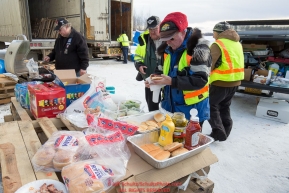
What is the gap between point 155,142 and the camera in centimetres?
149

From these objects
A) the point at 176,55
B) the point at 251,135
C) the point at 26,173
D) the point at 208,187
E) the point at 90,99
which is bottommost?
the point at 251,135

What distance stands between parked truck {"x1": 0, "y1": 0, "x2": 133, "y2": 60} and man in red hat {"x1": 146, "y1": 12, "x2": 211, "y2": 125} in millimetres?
6340

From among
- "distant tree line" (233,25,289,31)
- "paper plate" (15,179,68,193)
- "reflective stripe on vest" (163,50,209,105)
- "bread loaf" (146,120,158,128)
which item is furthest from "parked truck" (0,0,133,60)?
"paper plate" (15,179,68,193)

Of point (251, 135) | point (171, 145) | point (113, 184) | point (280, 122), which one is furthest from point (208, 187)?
point (280, 122)

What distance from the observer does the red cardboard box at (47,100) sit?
1838 mm

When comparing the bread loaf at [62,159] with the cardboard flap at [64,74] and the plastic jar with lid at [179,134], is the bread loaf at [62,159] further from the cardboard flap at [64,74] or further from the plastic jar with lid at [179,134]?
the cardboard flap at [64,74]

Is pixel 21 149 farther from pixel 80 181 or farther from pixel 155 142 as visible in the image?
pixel 155 142

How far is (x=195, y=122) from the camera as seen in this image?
52.6 inches

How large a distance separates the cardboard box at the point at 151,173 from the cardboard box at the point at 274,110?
3498mm

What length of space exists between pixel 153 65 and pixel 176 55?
1.25 m

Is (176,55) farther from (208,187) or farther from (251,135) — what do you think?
(251,135)


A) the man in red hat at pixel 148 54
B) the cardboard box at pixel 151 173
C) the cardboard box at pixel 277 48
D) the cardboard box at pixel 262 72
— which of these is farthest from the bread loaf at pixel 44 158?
the cardboard box at pixel 277 48

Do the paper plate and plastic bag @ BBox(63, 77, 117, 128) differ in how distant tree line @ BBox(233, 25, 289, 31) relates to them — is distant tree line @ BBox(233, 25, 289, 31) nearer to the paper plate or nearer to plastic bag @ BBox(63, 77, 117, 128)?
plastic bag @ BBox(63, 77, 117, 128)

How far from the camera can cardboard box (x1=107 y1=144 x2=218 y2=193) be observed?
1111 millimetres
